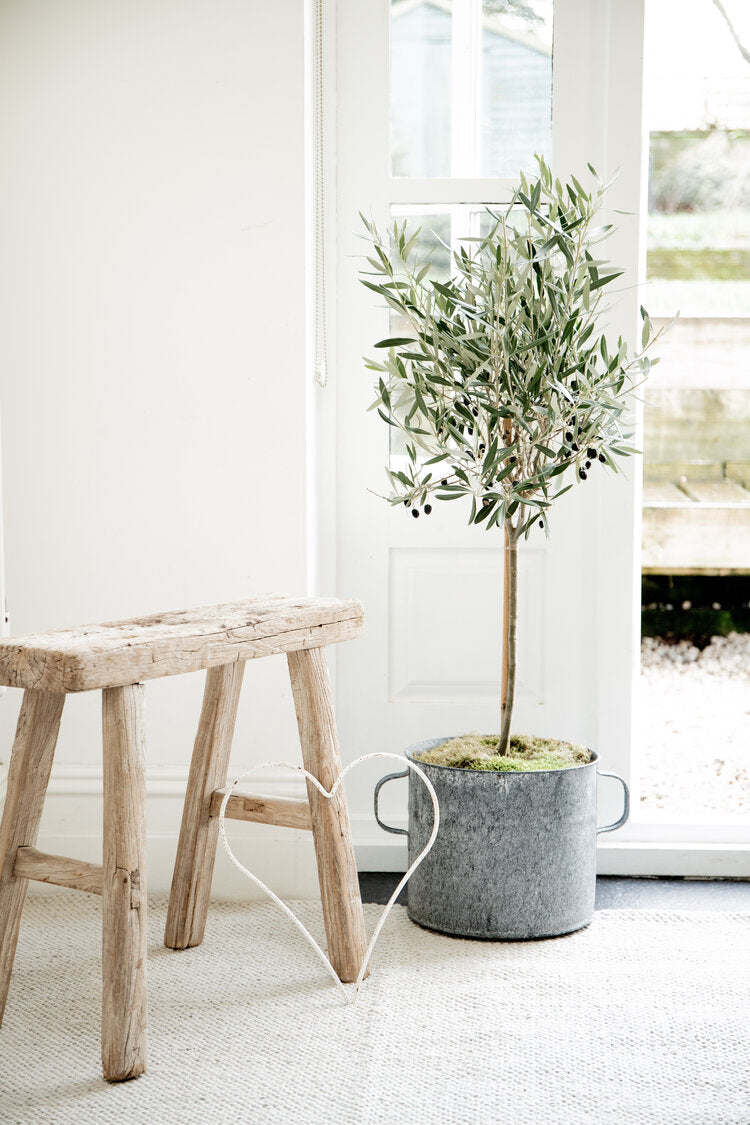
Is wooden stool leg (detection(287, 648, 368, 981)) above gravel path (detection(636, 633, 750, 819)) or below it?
above

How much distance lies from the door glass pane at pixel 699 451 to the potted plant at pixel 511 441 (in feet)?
5.38

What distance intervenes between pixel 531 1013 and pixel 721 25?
2.09m

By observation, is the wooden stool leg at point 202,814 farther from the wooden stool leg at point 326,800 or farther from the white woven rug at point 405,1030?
the wooden stool leg at point 326,800

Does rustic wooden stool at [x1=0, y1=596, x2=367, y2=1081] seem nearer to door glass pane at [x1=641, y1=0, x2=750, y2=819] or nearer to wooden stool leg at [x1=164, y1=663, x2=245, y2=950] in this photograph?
wooden stool leg at [x1=164, y1=663, x2=245, y2=950]

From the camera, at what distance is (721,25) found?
2.32m

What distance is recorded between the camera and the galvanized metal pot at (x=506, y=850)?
5.84 ft

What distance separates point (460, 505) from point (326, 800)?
2.72 ft

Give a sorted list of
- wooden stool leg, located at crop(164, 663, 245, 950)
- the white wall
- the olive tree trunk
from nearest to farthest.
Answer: wooden stool leg, located at crop(164, 663, 245, 950)
the olive tree trunk
the white wall

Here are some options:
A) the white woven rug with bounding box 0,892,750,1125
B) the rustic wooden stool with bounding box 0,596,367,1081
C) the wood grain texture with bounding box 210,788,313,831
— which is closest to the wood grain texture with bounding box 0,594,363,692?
the rustic wooden stool with bounding box 0,596,367,1081

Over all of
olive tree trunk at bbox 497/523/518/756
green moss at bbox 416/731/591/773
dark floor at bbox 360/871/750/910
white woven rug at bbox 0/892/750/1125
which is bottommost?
dark floor at bbox 360/871/750/910

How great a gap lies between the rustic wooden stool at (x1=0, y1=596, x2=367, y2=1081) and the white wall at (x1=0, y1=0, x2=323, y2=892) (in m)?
0.29

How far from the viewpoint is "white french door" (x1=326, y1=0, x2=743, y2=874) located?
214cm

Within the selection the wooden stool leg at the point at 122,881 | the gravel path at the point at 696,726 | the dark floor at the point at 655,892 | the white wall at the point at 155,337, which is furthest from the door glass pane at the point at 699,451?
the wooden stool leg at the point at 122,881

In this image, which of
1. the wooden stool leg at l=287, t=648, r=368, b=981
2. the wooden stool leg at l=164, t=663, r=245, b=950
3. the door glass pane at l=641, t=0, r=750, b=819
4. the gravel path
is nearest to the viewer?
the wooden stool leg at l=287, t=648, r=368, b=981
